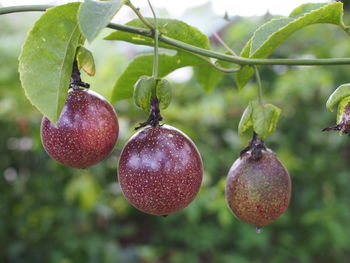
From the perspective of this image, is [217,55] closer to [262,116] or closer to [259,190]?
[262,116]

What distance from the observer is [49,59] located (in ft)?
3.23

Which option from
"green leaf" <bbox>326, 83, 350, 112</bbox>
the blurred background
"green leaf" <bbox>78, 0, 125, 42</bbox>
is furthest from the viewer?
the blurred background

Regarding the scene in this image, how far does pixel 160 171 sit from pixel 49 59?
34 cm

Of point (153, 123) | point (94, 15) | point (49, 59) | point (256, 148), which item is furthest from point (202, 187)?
point (94, 15)

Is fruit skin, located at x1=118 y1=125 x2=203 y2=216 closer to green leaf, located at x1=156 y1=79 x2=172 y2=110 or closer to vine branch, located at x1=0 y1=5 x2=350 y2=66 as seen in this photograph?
green leaf, located at x1=156 y1=79 x2=172 y2=110

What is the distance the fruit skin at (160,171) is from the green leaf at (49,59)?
0.20 meters

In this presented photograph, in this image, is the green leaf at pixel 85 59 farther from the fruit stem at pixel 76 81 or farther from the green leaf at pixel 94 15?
the green leaf at pixel 94 15

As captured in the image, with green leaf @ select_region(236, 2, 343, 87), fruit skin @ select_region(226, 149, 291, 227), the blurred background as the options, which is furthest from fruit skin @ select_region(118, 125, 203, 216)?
the blurred background

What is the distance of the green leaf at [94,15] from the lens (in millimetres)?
776

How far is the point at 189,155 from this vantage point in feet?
3.47

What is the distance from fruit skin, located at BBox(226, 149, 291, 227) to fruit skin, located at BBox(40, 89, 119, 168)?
339mm

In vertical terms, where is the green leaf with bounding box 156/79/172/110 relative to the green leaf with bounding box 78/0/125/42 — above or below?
below

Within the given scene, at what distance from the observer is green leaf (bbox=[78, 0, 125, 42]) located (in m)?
0.78

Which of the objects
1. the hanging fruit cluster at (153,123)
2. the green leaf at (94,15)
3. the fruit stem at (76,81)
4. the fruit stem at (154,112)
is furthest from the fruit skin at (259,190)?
the green leaf at (94,15)
